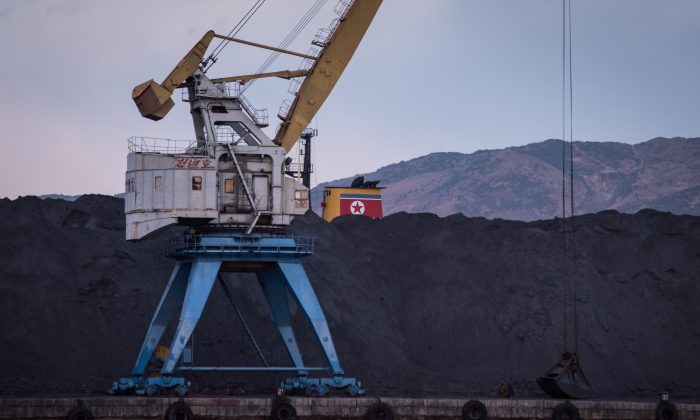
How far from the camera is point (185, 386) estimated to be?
147 ft

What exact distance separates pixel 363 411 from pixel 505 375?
36.3 feet

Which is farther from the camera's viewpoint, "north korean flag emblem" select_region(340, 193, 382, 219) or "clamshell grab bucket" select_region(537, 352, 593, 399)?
"north korean flag emblem" select_region(340, 193, 382, 219)

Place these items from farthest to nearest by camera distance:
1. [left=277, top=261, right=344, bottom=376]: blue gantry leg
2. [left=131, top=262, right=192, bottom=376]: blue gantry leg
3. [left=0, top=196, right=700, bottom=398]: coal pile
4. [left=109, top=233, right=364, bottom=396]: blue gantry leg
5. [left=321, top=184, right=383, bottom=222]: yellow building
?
1. [left=321, top=184, right=383, bottom=222]: yellow building
2. [left=0, top=196, right=700, bottom=398]: coal pile
3. [left=131, top=262, right=192, bottom=376]: blue gantry leg
4. [left=277, top=261, right=344, bottom=376]: blue gantry leg
5. [left=109, top=233, right=364, bottom=396]: blue gantry leg

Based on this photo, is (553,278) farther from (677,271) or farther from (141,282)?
(141,282)

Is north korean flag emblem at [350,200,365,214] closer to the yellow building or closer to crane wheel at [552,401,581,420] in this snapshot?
the yellow building

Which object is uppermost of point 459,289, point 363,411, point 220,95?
point 220,95

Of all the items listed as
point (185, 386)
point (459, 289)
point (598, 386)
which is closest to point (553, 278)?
point (459, 289)

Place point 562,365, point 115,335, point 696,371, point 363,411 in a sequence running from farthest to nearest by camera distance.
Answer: point 696,371 < point 115,335 < point 562,365 < point 363,411

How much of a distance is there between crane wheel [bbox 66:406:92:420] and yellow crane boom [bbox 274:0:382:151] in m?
12.2

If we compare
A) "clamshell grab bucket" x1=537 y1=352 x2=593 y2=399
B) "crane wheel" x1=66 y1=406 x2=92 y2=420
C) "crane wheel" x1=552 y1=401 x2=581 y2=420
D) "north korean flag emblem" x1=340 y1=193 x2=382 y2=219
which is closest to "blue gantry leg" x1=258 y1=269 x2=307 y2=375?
"crane wheel" x1=66 y1=406 x2=92 y2=420

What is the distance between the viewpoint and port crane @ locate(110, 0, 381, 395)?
4541cm

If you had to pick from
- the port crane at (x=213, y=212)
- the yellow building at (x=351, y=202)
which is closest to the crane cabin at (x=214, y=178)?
the port crane at (x=213, y=212)

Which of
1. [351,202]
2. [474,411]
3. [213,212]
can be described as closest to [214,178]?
[213,212]

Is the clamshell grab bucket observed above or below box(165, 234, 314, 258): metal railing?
below
